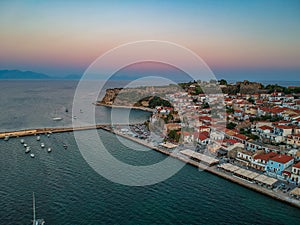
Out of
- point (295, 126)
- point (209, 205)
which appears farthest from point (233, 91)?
point (209, 205)

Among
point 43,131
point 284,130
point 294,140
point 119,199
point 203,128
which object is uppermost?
point 284,130

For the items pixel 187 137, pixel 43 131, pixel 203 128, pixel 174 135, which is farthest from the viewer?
pixel 43 131

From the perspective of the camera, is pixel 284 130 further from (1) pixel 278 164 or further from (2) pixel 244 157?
(1) pixel 278 164

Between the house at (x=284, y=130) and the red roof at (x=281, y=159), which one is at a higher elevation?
the house at (x=284, y=130)

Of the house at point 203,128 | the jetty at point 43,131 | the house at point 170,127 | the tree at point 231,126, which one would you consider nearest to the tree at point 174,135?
the house at point 170,127

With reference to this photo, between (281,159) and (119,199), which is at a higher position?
(281,159)

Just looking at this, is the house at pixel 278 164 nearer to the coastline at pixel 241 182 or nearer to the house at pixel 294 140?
the coastline at pixel 241 182

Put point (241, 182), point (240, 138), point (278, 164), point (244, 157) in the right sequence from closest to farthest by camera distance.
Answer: point (241, 182) → point (278, 164) → point (244, 157) → point (240, 138)

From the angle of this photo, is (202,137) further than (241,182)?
Yes

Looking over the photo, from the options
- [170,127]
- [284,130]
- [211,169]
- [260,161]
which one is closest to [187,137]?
[170,127]
